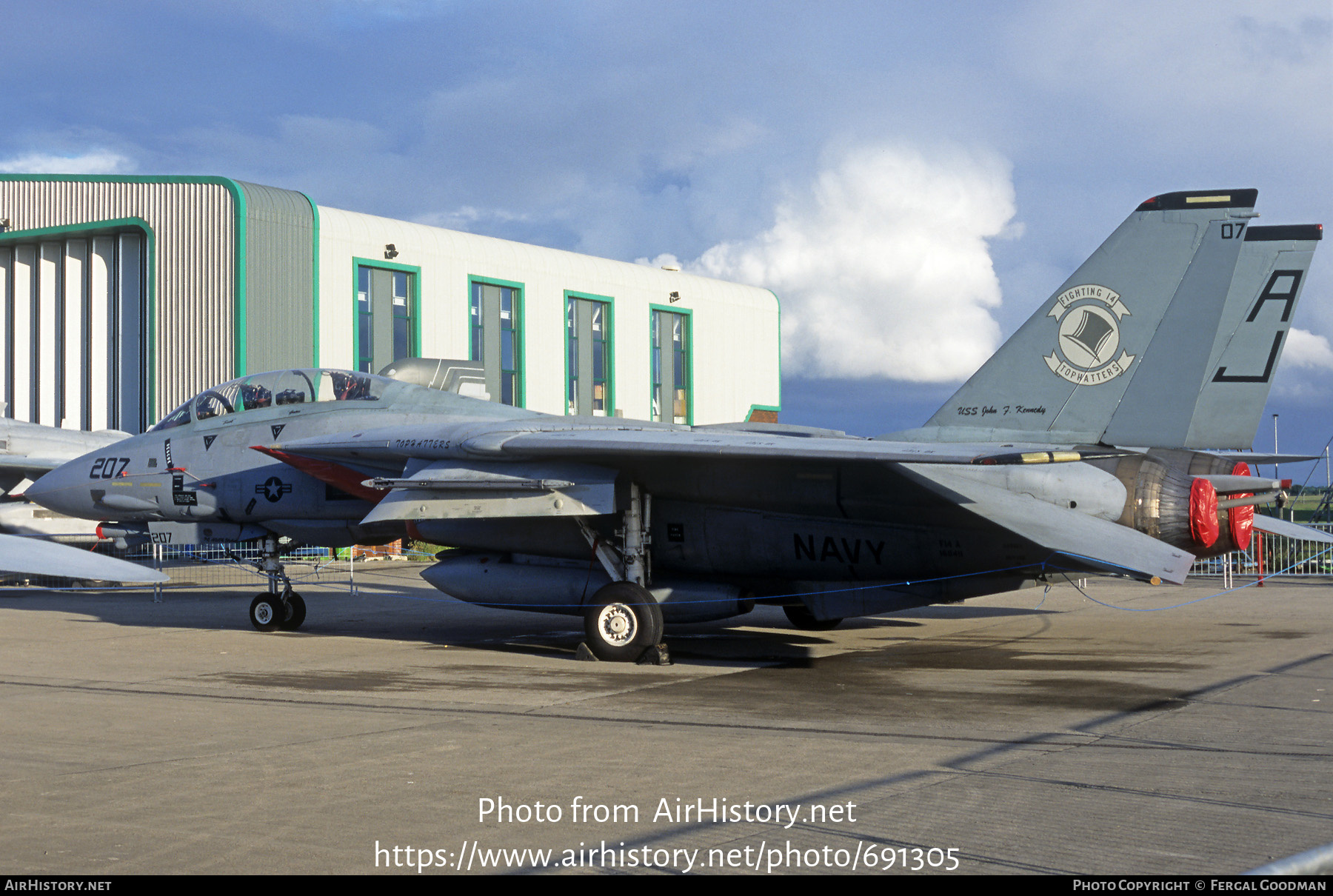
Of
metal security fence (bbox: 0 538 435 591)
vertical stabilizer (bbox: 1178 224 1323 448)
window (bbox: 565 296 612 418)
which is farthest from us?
window (bbox: 565 296 612 418)

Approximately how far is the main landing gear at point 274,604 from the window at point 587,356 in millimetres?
20904

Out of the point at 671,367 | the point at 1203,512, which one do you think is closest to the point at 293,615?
the point at 1203,512

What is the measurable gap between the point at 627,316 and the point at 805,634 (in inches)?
937

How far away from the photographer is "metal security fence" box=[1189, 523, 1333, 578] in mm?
23594

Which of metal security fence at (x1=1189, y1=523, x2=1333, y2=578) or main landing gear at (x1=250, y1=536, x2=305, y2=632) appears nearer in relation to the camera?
main landing gear at (x1=250, y1=536, x2=305, y2=632)

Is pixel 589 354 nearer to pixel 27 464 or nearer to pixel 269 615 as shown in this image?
pixel 27 464

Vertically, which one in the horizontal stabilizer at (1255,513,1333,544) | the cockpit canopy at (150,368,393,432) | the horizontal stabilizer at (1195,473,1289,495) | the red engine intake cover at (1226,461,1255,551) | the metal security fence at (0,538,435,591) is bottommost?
the metal security fence at (0,538,435,591)

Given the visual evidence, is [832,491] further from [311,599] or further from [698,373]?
[698,373]

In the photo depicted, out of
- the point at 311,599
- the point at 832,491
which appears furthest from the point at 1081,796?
the point at 311,599

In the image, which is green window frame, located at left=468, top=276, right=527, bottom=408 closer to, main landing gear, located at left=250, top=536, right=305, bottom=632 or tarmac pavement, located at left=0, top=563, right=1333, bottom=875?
main landing gear, located at left=250, top=536, right=305, bottom=632

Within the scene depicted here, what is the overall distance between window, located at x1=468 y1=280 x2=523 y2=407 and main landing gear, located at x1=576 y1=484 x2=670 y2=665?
2067 cm

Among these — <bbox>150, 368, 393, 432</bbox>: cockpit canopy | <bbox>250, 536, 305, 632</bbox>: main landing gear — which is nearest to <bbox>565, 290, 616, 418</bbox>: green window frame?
<bbox>150, 368, 393, 432</bbox>: cockpit canopy

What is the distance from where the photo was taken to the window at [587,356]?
35688mm

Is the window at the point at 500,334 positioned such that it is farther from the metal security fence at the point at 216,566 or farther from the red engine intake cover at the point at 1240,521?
the red engine intake cover at the point at 1240,521
